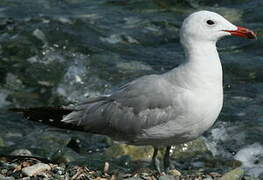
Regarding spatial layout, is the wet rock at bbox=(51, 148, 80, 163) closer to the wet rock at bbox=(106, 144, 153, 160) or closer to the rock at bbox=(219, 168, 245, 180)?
the wet rock at bbox=(106, 144, 153, 160)

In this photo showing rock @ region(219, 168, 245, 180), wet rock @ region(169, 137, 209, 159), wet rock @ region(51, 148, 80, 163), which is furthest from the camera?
wet rock @ region(169, 137, 209, 159)

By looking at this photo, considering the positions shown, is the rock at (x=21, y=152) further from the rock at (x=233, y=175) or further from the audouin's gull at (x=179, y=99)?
the rock at (x=233, y=175)

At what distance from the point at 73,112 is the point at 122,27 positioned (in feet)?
18.4

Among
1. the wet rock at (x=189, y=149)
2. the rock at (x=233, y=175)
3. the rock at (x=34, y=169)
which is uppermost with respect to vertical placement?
the rock at (x=34, y=169)

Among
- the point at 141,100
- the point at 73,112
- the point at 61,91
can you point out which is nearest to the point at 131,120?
the point at 141,100

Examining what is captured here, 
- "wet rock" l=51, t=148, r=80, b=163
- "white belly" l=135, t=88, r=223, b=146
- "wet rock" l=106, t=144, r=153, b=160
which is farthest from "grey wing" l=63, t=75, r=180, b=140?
"wet rock" l=106, t=144, r=153, b=160

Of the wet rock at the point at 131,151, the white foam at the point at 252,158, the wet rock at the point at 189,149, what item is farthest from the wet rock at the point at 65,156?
the white foam at the point at 252,158

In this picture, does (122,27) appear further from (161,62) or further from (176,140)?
(176,140)

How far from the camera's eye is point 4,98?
10.1 meters

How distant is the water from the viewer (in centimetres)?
897

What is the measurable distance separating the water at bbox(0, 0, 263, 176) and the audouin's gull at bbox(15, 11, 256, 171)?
4.69 feet

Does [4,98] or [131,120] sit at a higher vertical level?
[131,120]

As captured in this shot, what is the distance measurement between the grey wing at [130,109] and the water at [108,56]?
142cm

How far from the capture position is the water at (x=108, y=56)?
8969 mm
